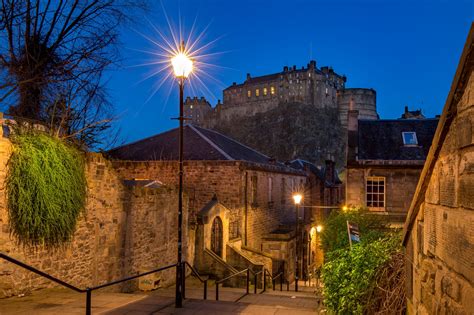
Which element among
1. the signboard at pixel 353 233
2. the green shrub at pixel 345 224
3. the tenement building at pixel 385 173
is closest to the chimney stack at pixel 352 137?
the tenement building at pixel 385 173

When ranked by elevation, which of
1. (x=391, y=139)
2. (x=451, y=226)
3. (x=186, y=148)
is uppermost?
(x=391, y=139)

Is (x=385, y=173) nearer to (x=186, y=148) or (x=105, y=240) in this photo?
(x=186, y=148)

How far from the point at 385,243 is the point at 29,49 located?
11028 mm

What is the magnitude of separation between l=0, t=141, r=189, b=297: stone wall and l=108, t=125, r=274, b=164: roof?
6.70 meters

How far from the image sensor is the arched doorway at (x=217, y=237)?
A: 18.2 metres

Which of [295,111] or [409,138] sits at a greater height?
[295,111]

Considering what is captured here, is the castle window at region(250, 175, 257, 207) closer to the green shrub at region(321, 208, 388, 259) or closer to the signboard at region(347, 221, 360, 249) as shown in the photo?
the green shrub at region(321, 208, 388, 259)

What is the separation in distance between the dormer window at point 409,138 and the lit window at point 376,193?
263 centimetres

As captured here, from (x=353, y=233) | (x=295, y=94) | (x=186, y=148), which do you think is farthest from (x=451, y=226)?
(x=295, y=94)

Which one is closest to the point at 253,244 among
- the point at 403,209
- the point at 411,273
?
the point at 403,209

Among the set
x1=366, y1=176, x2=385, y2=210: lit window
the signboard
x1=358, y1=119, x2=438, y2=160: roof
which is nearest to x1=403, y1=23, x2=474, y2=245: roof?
the signboard

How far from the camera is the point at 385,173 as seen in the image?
790 inches

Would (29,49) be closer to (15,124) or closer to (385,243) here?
(15,124)

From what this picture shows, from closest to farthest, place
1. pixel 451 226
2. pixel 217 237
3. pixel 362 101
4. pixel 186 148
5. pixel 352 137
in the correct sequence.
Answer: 1. pixel 451 226
2. pixel 217 237
3. pixel 352 137
4. pixel 186 148
5. pixel 362 101
